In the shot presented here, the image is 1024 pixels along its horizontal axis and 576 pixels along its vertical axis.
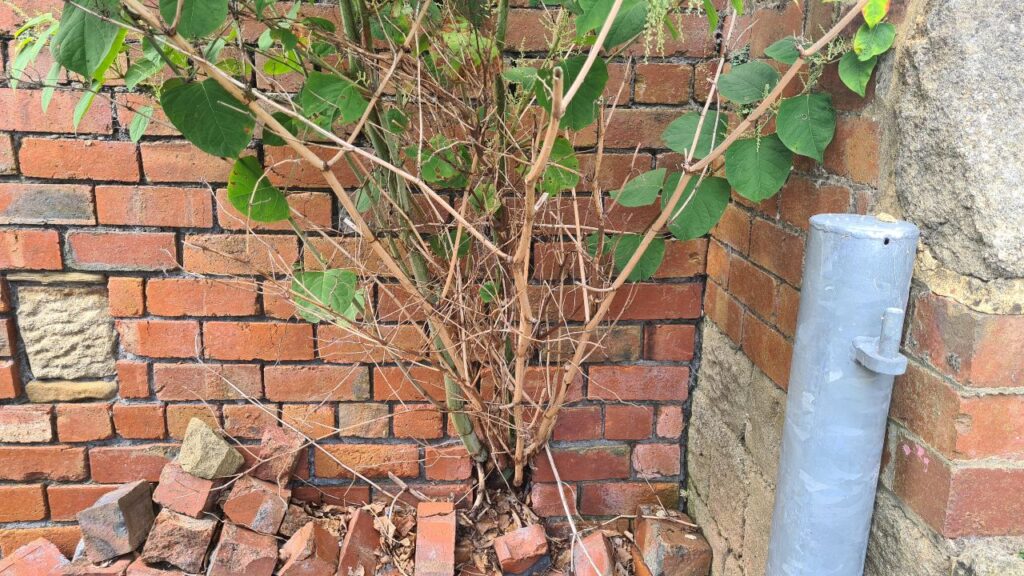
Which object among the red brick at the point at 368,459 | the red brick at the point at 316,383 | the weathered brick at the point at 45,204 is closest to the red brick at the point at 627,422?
the red brick at the point at 368,459

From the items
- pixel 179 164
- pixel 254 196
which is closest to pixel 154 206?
pixel 179 164

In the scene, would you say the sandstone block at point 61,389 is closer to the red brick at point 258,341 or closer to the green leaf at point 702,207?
the red brick at point 258,341

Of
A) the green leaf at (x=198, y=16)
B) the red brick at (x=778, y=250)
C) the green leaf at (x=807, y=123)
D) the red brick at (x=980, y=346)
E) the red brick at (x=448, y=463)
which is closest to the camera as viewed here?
the red brick at (x=980, y=346)

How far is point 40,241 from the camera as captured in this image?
60.9 inches

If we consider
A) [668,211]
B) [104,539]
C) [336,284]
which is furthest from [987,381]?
[104,539]

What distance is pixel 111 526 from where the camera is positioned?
1.50 m

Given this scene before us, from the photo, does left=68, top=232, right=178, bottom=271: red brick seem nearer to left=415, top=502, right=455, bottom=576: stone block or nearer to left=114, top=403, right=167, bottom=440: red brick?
left=114, top=403, right=167, bottom=440: red brick

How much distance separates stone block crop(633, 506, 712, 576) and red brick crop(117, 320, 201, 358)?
115cm

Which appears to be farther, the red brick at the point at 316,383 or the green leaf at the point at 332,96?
the red brick at the point at 316,383

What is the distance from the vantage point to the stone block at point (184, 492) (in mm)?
1544

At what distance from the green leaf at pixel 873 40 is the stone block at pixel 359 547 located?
53.4 inches

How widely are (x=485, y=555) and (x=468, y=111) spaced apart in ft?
3.29

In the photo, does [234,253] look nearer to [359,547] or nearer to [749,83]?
[359,547]

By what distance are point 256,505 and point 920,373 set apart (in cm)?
135
